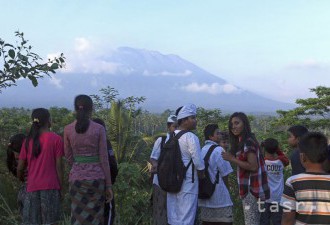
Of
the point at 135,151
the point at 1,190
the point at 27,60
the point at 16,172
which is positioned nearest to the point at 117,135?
the point at 135,151

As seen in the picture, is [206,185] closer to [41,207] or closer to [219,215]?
[219,215]

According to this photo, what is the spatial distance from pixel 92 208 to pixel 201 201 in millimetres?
1064

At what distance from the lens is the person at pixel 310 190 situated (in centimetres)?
277

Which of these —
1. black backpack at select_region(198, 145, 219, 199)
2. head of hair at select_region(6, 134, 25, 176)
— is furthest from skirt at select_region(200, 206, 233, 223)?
head of hair at select_region(6, 134, 25, 176)

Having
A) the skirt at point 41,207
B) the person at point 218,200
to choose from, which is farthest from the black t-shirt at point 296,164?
the skirt at point 41,207

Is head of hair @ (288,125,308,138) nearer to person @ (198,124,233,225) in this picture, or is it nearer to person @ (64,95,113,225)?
person @ (198,124,233,225)

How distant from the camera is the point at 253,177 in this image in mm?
4199

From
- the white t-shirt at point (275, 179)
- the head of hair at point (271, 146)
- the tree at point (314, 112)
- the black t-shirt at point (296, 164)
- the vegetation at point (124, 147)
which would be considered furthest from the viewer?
the tree at point (314, 112)

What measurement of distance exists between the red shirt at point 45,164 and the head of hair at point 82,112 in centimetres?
41

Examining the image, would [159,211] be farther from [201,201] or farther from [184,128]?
[184,128]

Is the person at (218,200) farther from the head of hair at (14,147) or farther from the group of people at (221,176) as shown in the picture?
the head of hair at (14,147)

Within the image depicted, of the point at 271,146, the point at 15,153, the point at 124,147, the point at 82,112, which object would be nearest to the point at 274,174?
the point at 271,146

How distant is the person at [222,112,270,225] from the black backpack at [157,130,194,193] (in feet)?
1.37

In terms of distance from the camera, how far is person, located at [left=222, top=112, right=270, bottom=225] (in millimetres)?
4145
